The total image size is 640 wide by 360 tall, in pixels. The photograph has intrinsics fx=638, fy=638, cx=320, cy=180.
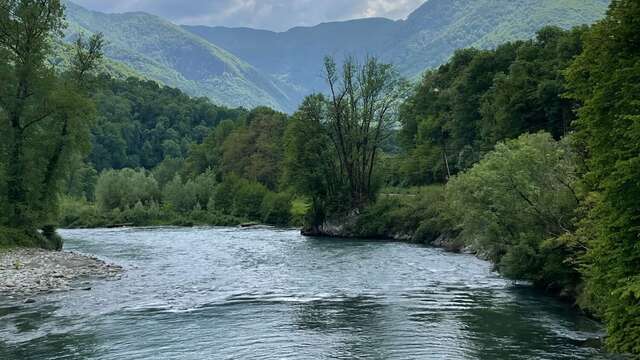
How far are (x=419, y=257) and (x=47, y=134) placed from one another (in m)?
31.1

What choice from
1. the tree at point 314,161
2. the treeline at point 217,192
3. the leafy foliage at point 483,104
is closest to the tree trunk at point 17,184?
the tree at point 314,161

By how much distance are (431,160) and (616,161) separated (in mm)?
70094

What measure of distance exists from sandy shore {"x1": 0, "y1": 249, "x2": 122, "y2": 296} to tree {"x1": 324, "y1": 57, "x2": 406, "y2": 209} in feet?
135

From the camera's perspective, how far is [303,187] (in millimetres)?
81438

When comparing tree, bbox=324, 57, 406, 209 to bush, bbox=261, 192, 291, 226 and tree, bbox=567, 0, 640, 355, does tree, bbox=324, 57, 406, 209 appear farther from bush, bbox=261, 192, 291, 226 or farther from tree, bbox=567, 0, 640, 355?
tree, bbox=567, 0, 640, 355

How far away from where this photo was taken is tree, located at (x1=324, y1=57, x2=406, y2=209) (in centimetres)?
8075

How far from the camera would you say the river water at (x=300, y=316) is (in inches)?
872

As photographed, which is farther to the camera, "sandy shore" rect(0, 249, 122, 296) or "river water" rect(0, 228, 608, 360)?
"sandy shore" rect(0, 249, 122, 296)

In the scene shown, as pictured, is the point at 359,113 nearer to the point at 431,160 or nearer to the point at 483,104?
the point at 431,160

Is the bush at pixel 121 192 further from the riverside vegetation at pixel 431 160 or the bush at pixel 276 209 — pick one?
the bush at pixel 276 209

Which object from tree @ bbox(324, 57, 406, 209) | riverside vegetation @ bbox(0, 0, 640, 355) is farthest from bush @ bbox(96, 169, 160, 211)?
tree @ bbox(324, 57, 406, 209)

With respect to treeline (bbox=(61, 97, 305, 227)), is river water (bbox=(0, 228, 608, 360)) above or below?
below

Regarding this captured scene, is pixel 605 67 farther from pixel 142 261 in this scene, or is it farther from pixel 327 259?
pixel 142 261

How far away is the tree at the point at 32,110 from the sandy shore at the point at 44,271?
5.97 m
